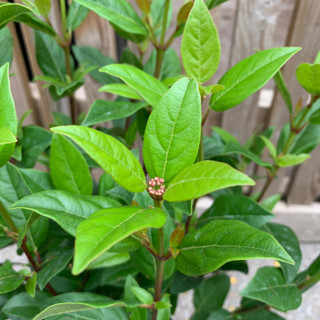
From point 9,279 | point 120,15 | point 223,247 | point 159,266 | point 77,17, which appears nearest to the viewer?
point 223,247

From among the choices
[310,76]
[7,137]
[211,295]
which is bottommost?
[211,295]

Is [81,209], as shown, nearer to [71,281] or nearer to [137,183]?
[137,183]

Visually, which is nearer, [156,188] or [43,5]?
[156,188]

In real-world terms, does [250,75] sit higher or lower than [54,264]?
higher

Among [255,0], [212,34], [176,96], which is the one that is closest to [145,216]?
[176,96]

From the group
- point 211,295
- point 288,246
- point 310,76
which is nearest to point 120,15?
point 310,76

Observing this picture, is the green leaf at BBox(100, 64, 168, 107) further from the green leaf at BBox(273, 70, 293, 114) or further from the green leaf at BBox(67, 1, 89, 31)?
the green leaf at BBox(67, 1, 89, 31)

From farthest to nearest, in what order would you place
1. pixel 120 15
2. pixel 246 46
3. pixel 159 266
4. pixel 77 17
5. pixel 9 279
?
pixel 246 46
pixel 77 17
pixel 120 15
pixel 9 279
pixel 159 266

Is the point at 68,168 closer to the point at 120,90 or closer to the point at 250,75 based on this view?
the point at 120,90

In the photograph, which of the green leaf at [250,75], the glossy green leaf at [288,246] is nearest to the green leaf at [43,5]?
the green leaf at [250,75]
